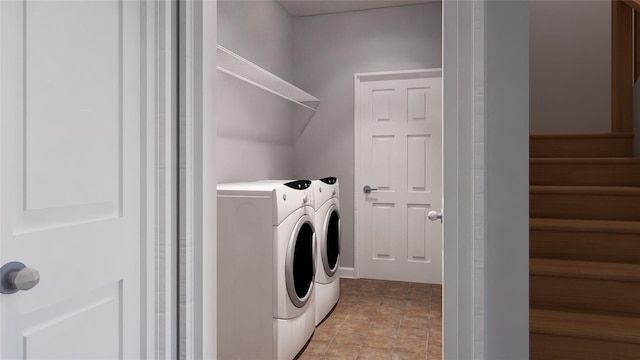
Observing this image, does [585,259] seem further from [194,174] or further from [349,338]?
[194,174]

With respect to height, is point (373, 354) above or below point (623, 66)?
below

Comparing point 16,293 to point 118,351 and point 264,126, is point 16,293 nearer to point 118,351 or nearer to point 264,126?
point 118,351

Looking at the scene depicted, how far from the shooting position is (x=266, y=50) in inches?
141

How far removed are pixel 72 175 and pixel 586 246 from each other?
→ 2256 mm

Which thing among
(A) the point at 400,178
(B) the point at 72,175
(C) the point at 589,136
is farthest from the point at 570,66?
(B) the point at 72,175

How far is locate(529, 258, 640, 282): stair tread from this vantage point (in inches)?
71.0

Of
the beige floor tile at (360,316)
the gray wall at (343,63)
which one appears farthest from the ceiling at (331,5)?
the beige floor tile at (360,316)

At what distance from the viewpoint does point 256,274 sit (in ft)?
7.00

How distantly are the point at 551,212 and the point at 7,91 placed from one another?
8.11 feet

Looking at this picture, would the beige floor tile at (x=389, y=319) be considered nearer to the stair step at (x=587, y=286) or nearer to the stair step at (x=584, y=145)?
the stair step at (x=587, y=286)

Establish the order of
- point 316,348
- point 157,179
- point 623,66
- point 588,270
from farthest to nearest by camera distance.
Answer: point 623,66
point 316,348
point 588,270
point 157,179

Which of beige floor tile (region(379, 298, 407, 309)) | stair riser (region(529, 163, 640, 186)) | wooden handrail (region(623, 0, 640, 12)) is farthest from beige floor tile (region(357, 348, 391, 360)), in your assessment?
wooden handrail (region(623, 0, 640, 12))

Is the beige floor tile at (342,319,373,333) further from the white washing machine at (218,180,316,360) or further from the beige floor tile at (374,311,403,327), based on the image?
Answer: the white washing machine at (218,180,316,360)

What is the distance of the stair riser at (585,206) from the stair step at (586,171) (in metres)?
0.25
